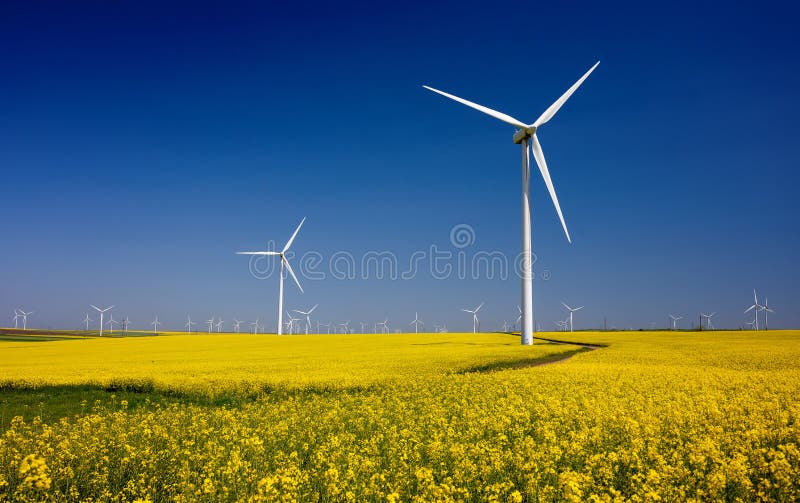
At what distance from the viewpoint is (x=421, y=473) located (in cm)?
701

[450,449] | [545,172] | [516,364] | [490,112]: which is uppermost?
[490,112]

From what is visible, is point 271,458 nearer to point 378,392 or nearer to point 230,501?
point 230,501

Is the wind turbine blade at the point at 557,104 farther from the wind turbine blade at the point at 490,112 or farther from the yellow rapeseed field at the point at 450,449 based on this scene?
the yellow rapeseed field at the point at 450,449

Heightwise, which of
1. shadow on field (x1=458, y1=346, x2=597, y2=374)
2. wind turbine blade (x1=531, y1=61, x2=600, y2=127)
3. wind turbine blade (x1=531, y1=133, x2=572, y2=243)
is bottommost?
shadow on field (x1=458, y1=346, x2=597, y2=374)

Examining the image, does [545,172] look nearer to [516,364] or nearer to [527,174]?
[527,174]

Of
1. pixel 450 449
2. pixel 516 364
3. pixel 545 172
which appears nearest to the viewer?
pixel 450 449

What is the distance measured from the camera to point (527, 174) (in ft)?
186

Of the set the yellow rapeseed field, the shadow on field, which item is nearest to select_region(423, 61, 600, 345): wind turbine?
the shadow on field

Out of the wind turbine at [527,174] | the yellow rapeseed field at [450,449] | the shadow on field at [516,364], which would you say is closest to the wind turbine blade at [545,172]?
the wind turbine at [527,174]

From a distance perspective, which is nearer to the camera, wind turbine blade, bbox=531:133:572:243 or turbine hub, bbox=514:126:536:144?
wind turbine blade, bbox=531:133:572:243

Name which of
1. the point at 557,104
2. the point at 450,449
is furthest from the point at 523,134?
the point at 450,449

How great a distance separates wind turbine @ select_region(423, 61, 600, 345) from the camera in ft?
168

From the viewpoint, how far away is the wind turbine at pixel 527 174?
51.2 metres

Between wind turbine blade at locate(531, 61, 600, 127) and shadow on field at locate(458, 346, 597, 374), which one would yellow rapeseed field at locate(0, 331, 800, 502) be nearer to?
shadow on field at locate(458, 346, 597, 374)
